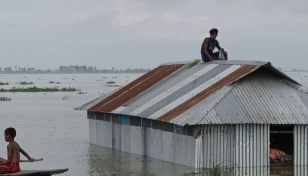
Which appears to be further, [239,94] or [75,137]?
[75,137]

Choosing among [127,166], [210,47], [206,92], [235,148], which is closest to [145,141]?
[127,166]

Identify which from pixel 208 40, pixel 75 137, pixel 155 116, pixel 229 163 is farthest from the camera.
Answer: pixel 75 137

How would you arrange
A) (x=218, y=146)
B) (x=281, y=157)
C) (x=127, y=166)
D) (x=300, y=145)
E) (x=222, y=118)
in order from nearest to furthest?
(x=222, y=118) < (x=218, y=146) < (x=300, y=145) < (x=281, y=157) < (x=127, y=166)

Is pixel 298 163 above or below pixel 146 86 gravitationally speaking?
below

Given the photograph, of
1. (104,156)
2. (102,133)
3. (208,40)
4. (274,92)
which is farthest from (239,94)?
(102,133)

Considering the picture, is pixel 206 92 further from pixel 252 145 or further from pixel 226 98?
pixel 252 145

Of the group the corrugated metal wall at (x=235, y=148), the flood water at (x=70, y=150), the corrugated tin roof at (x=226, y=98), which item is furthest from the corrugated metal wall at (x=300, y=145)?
the flood water at (x=70, y=150)

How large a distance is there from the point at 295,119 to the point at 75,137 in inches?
602

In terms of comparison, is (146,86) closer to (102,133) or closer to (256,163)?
(102,133)

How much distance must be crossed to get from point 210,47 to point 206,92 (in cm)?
377

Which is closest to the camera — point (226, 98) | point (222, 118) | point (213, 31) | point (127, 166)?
point (222, 118)

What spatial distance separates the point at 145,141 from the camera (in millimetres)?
25547

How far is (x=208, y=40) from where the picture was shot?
26750 mm

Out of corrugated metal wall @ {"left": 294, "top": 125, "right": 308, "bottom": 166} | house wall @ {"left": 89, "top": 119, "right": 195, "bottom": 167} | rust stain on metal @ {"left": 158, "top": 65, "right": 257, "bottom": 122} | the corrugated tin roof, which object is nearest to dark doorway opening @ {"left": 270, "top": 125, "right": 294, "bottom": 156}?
corrugated metal wall @ {"left": 294, "top": 125, "right": 308, "bottom": 166}
